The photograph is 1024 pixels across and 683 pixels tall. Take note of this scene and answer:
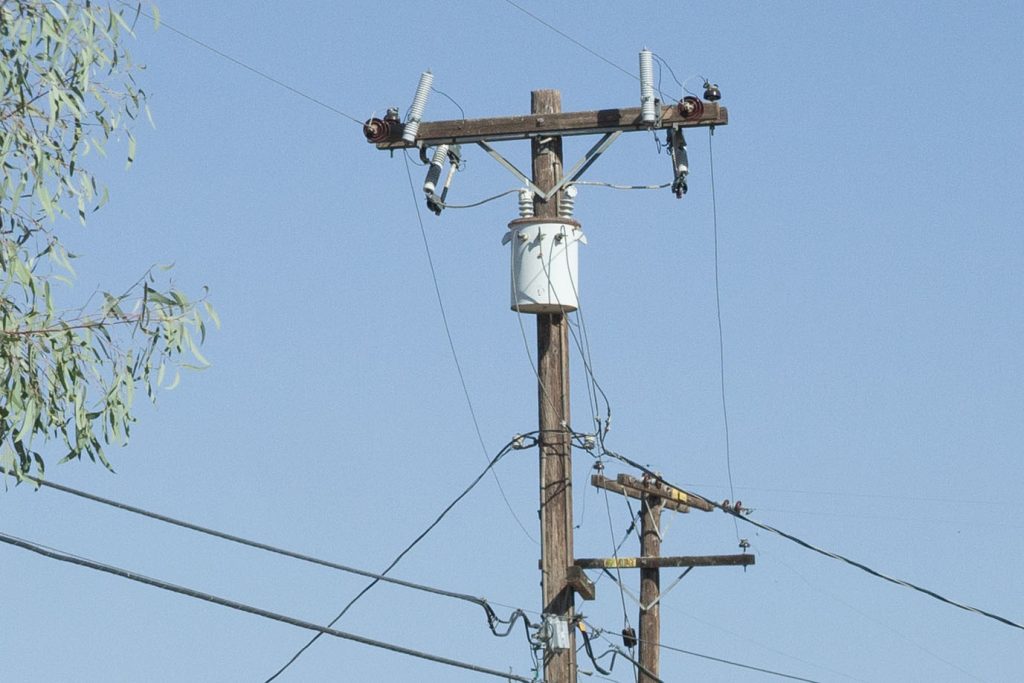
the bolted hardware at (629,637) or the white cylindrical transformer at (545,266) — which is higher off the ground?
the white cylindrical transformer at (545,266)

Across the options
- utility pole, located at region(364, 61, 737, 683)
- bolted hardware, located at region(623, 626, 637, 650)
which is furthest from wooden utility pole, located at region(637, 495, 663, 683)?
utility pole, located at region(364, 61, 737, 683)

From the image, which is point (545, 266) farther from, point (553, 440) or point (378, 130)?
point (378, 130)

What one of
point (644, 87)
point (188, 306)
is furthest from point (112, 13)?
point (644, 87)

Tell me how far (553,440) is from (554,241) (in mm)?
1634

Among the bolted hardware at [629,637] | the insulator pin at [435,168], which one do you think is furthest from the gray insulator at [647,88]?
the bolted hardware at [629,637]

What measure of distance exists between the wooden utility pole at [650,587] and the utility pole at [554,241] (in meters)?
5.75

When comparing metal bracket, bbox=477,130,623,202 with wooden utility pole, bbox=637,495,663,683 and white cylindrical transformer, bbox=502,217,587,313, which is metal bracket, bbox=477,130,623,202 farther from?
wooden utility pole, bbox=637,495,663,683

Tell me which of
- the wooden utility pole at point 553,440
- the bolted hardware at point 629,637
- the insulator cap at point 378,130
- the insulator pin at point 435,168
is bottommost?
the bolted hardware at point 629,637

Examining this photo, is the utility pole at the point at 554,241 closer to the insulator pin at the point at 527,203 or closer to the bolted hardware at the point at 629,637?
the insulator pin at the point at 527,203

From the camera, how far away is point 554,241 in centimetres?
1645

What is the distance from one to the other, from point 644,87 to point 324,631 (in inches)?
221

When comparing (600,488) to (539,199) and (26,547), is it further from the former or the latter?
(26,547)

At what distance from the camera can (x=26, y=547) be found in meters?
12.0

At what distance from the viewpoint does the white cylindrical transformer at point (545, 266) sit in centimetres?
1636
